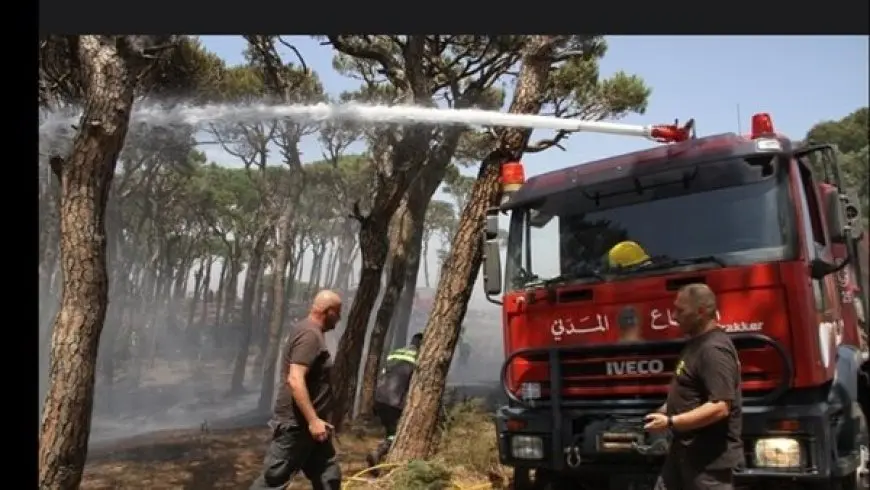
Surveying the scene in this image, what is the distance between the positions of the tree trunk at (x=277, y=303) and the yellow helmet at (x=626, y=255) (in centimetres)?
1355

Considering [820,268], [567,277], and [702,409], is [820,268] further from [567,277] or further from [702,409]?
[567,277]

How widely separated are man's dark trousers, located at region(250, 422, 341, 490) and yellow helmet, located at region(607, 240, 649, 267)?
2068 mm

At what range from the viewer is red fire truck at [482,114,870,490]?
3.74 meters

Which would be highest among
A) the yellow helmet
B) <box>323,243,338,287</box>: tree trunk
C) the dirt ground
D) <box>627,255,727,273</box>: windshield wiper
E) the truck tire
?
<box>323,243,338,287</box>: tree trunk

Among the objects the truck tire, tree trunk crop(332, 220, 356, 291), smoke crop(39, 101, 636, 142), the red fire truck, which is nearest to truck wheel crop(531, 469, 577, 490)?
the red fire truck

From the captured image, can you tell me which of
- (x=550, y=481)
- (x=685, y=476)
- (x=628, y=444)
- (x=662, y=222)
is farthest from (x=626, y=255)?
(x=550, y=481)

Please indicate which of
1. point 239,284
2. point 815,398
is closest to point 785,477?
point 815,398

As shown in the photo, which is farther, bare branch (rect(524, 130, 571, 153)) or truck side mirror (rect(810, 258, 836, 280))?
bare branch (rect(524, 130, 571, 153))

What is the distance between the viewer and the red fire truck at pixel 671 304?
12.3 ft

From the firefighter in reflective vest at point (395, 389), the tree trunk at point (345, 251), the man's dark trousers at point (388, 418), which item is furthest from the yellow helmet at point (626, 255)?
the tree trunk at point (345, 251)

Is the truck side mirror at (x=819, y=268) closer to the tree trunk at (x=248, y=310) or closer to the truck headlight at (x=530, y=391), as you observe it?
the truck headlight at (x=530, y=391)

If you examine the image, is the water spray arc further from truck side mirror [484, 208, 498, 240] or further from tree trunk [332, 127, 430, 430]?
truck side mirror [484, 208, 498, 240]
